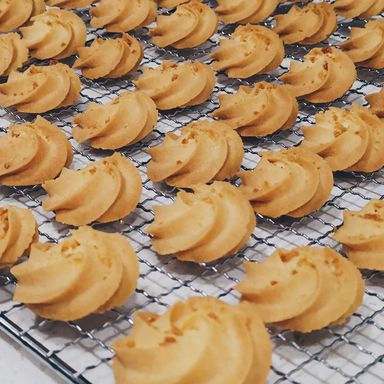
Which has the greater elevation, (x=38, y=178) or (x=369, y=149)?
(x=369, y=149)

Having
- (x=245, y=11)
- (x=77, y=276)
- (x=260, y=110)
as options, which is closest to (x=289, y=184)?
(x=260, y=110)

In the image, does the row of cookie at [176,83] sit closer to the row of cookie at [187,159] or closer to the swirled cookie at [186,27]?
the row of cookie at [187,159]

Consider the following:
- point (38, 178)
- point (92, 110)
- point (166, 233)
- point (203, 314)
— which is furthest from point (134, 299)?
point (92, 110)

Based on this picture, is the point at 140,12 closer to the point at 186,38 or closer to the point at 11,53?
the point at 186,38

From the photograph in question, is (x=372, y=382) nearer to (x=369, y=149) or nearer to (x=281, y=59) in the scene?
(x=369, y=149)

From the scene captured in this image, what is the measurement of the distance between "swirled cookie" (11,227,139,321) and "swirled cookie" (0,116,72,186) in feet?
1.18

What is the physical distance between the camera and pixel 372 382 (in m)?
1.27

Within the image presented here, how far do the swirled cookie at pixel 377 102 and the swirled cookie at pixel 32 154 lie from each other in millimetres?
822

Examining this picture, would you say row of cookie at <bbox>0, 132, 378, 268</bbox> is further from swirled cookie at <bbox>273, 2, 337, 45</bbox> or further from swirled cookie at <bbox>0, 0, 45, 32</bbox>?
swirled cookie at <bbox>0, 0, 45, 32</bbox>

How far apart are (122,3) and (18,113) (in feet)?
1.94

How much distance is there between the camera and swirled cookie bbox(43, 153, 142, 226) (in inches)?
63.7

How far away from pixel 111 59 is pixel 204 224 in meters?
0.85

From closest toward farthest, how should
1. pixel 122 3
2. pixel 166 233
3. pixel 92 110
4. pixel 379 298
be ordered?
pixel 379 298 < pixel 166 233 < pixel 92 110 < pixel 122 3

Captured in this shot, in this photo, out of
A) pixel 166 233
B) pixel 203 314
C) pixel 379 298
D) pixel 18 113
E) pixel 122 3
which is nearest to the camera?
Result: pixel 203 314
